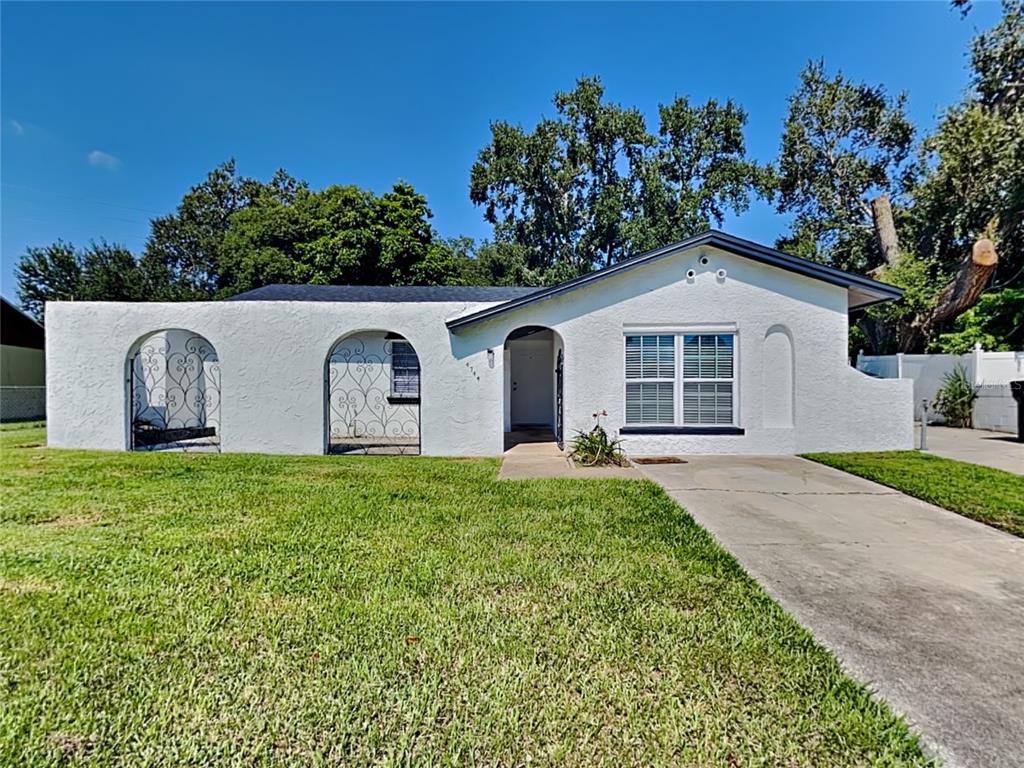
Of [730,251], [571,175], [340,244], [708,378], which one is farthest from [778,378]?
[571,175]

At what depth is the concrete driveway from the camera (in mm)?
2635

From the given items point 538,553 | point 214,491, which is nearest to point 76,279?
point 214,491

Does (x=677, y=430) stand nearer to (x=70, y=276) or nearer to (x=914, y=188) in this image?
(x=914, y=188)

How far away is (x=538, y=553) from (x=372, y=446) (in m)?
9.08

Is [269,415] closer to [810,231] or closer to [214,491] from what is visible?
[214,491]

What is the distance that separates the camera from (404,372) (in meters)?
15.5

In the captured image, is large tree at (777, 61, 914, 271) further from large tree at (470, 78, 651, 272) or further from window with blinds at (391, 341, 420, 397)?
window with blinds at (391, 341, 420, 397)

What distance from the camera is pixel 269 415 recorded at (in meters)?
11.5

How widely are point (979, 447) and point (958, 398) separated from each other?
16.2 ft

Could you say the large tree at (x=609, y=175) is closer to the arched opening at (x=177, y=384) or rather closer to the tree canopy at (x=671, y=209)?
the tree canopy at (x=671, y=209)

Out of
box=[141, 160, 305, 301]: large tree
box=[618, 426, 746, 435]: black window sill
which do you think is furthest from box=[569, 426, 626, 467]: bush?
box=[141, 160, 305, 301]: large tree

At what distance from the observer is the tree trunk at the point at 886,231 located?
21.9 metres

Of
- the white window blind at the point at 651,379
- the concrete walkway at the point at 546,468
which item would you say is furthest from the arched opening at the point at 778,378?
the concrete walkway at the point at 546,468

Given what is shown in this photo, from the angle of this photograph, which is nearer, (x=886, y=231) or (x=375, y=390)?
Answer: (x=375, y=390)
